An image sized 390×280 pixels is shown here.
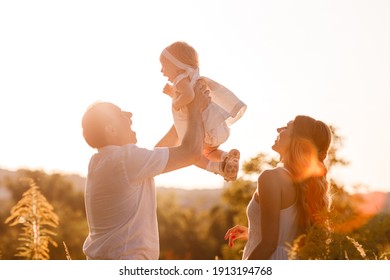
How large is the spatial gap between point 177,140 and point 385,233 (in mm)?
16548

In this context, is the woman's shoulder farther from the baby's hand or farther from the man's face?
the baby's hand

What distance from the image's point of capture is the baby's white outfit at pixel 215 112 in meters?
7.54

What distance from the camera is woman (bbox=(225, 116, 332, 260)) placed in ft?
20.3

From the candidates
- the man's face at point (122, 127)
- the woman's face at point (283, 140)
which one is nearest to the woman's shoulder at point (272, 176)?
the woman's face at point (283, 140)

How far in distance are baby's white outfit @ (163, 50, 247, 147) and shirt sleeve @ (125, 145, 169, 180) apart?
1.67 metres

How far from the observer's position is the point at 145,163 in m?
5.76

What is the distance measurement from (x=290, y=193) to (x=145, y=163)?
1.35 metres

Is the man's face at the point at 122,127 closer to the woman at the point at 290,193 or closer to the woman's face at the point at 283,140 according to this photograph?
the woman at the point at 290,193

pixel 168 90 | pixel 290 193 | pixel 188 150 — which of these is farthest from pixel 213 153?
pixel 188 150

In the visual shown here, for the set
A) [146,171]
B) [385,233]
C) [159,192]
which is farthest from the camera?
[159,192]

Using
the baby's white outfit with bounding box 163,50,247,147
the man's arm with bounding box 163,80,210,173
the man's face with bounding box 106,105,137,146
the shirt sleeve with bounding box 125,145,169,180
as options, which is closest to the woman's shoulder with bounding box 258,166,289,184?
the man's arm with bounding box 163,80,210,173

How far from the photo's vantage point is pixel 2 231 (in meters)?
48.5

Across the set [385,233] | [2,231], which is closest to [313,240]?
[385,233]
